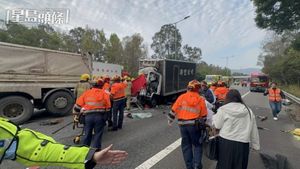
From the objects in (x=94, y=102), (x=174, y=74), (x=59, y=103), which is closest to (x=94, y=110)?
(x=94, y=102)

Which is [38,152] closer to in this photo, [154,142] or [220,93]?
[154,142]

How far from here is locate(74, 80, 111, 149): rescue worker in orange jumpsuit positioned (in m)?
4.92

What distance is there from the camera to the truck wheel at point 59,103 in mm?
8578

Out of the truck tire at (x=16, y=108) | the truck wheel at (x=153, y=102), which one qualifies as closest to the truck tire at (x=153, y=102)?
the truck wheel at (x=153, y=102)

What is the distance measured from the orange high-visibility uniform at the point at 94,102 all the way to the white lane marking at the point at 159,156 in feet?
4.84

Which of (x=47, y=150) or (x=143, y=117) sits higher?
(x=47, y=150)

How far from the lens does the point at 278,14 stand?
1467 cm

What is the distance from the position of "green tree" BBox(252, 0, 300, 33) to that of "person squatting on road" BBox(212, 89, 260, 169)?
42.9 ft

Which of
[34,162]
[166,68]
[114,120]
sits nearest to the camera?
[34,162]

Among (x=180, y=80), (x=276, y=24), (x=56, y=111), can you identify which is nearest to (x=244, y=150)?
(x=56, y=111)

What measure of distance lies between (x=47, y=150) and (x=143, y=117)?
8.29 m

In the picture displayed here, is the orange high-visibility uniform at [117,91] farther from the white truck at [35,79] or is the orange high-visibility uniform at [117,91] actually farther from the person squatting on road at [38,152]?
the person squatting on road at [38,152]

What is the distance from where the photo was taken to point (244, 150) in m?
3.38

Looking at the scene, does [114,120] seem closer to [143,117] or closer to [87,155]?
[143,117]
